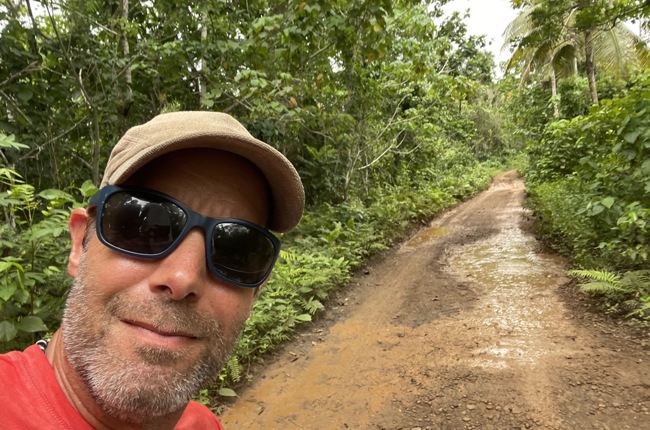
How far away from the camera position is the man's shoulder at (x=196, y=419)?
1.32 meters

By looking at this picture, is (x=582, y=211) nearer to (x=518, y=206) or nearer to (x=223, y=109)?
(x=223, y=109)

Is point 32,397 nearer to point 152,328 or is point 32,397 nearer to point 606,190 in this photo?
point 152,328

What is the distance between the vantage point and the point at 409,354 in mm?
4391

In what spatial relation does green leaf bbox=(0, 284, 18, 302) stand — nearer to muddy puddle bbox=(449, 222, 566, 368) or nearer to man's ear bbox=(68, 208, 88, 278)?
man's ear bbox=(68, 208, 88, 278)

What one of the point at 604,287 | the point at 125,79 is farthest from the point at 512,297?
the point at 125,79

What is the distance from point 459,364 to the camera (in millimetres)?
4043

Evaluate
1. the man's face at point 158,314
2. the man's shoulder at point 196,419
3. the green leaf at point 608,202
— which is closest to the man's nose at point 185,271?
the man's face at point 158,314

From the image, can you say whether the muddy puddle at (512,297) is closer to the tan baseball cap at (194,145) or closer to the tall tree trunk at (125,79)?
the tan baseball cap at (194,145)

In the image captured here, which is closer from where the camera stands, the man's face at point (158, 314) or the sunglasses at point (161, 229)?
the man's face at point (158, 314)

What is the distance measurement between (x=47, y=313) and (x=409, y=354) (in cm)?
357

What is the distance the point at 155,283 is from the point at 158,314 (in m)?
0.09

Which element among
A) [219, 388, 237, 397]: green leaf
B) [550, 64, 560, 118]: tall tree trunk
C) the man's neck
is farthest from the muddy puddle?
[550, 64, 560, 118]: tall tree trunk

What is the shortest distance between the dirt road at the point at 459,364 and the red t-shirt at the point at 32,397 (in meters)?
2.74

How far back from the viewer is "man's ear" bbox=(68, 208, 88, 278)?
1.25 metres
